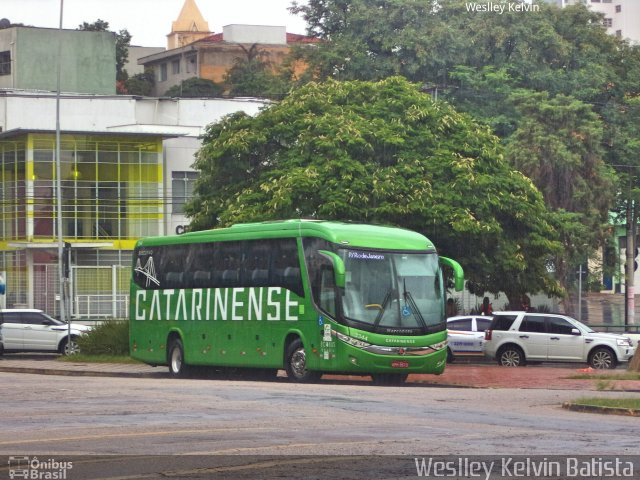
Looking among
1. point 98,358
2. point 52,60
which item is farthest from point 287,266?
point 52,60

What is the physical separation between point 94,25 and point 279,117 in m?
55.2

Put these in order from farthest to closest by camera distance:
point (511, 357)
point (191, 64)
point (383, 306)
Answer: point (191, 64)
point (511, 357)
point (383, 306)

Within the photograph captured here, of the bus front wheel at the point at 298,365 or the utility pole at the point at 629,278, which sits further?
the utility pole at the point at 629,278

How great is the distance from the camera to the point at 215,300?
1294 inches

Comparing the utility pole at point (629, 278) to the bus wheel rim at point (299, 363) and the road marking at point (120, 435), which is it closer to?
the bus wheel rim at point (299, 363)

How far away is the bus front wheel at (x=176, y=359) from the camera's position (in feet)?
113

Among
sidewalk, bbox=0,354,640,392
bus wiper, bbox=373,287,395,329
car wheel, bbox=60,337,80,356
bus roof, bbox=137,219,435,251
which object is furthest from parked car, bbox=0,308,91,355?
bus wiper, bbox=373,287,395,329

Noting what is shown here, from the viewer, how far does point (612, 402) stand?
67.2 feet

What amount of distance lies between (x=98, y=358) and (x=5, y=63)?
34895 mm

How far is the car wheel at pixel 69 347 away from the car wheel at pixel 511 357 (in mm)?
13207

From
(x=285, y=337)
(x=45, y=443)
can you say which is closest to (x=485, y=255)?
(x=285, y=337)

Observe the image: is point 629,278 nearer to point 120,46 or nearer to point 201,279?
point 201,279

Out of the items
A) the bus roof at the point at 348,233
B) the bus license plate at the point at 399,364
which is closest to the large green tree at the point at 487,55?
the bus roof at the point at 348,233

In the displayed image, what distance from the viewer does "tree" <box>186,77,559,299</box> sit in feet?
139
